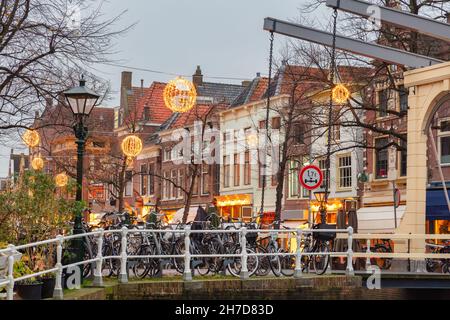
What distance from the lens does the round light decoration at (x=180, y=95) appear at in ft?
81.9

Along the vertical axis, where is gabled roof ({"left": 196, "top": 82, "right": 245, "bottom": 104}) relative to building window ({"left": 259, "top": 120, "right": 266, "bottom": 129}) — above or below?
above

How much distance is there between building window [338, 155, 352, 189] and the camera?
133 feet

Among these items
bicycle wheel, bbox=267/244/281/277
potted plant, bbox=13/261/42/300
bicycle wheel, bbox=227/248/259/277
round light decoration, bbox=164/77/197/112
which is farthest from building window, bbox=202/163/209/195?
potted plant, bbox=13/261/42/300

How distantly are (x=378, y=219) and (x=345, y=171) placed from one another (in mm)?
4646

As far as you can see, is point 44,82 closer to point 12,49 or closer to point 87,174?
point 12,49

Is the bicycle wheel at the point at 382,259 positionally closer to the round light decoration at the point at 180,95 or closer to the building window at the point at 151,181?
the round light decoration at the point at 180,95

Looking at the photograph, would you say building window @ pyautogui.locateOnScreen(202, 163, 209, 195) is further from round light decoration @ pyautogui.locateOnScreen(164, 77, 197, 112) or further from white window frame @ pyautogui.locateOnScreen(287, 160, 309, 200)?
round light decoration @ pyautogui.locateOnScreen(164, 77, 197, 112)

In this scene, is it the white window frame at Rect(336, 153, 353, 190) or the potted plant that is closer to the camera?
the potted plant

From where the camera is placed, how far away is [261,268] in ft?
61.5

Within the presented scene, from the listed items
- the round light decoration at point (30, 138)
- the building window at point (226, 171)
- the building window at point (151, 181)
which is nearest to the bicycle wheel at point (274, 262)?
the round light decoration at point (30, 138)

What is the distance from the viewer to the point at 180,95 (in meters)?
25.2

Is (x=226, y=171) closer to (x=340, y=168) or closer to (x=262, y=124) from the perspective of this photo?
(x=262, y=124)

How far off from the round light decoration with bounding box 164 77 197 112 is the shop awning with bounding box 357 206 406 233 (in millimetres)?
13350

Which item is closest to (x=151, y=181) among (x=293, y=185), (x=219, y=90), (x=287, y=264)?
(x=219, y=90)
